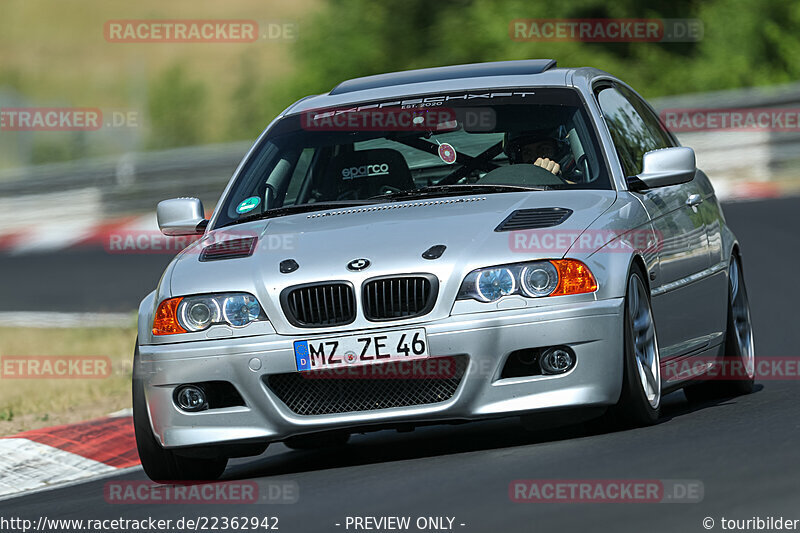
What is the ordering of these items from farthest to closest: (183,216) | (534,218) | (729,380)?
1. (729,380)
2. (183,216)
3. (534,218)

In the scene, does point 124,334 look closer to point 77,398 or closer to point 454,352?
point 77,398

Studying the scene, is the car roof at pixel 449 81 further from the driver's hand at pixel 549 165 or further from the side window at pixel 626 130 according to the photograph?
the driver's hand at pixel 549 165

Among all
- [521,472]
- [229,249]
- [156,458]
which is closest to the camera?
[521,472]

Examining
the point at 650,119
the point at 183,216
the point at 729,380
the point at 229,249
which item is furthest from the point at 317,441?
the point at 650,119

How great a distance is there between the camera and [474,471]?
6160 mm

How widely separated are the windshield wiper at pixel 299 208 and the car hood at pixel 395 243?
0.20 meters

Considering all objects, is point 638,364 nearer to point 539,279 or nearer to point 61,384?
point 539,279

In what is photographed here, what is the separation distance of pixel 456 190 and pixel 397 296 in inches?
42.8

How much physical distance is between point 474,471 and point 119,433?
11.0 ft

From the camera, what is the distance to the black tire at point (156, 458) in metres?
6.89

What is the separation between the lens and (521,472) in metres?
5.99

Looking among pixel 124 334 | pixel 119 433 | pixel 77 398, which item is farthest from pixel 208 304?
pixel 124 334

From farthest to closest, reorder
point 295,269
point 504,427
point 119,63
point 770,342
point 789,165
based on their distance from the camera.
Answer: point 119,63 < point 789,165 < point 770,342 < point 504,427 < point 295,269

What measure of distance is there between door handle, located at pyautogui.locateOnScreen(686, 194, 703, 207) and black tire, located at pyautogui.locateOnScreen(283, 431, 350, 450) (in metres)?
2.07
